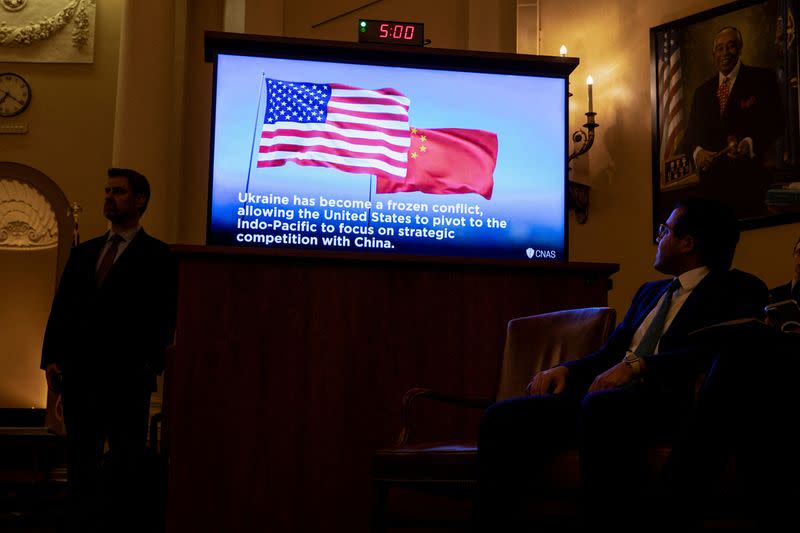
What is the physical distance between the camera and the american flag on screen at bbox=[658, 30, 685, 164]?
18.0ft

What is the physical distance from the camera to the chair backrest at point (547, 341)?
3146 mm

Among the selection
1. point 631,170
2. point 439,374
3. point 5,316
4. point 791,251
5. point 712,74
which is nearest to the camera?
point 439,374

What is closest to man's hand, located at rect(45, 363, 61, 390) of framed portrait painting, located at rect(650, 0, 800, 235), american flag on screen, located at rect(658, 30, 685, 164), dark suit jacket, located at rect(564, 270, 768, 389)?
dark suit jacket, located at rect(564, 270, 768, 389)

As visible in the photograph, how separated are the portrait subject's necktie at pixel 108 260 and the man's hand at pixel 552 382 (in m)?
1.67

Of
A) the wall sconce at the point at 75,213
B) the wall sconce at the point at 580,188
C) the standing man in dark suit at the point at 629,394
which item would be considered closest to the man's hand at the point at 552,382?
the standing man in dark suit at the point at 629,394

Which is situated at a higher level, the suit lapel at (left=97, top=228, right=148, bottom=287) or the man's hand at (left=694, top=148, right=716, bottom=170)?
the man's hand at (left=694, top=148, right=716, bottom=170)

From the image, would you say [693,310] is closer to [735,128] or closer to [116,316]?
[116,316]

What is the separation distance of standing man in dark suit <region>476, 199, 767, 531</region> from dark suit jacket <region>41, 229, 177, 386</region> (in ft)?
4.48

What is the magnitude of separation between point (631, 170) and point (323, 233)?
7.50ft

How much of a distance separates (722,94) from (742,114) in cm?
20

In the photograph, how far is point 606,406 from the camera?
2.42 meters

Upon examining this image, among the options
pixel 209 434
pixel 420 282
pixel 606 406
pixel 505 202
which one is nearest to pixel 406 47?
pixel 505 202

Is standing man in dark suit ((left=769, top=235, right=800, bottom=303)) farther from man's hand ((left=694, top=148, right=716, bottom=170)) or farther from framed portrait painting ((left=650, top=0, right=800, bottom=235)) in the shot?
man's hand ((left=694, top=148, right=716, bottom=170))

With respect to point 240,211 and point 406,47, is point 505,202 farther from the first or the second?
point 240,211
